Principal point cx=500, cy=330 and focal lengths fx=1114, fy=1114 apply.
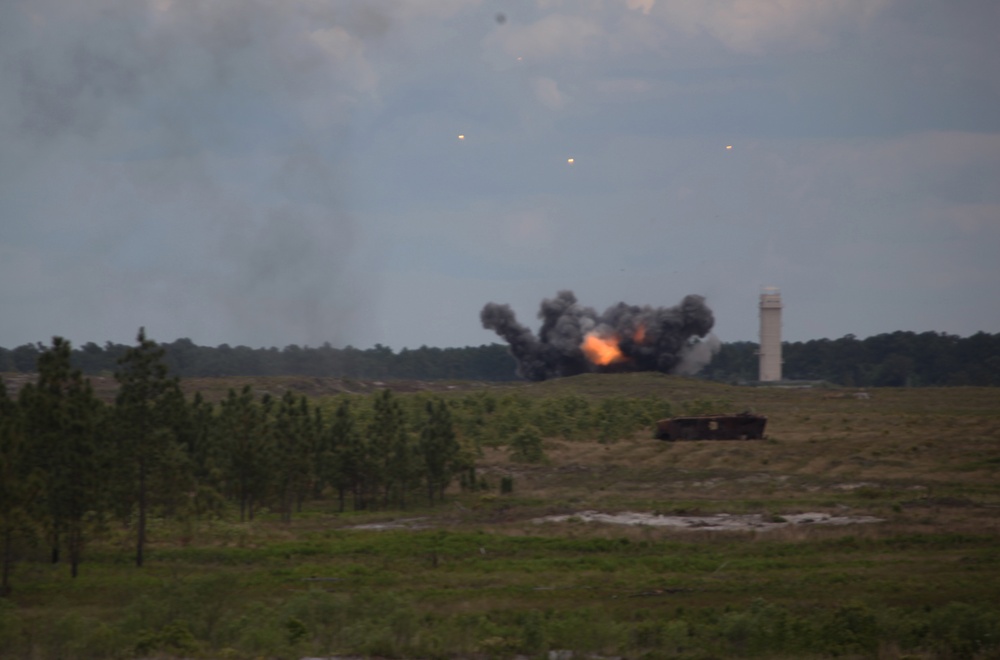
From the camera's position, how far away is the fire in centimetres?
14638

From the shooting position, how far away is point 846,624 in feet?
85.9

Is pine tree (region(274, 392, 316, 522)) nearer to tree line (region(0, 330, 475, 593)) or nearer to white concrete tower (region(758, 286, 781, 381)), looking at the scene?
tree line (region(0, 330, 475, 593))

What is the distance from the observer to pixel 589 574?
118 feet

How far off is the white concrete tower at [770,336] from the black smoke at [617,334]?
8336 mm

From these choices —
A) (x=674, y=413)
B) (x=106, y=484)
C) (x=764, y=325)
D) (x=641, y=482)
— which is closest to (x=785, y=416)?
(x=674, y=413)

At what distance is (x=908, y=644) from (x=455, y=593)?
12868mm

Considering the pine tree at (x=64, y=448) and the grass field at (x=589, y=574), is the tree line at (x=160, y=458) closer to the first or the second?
the pine tree at (x=64, y=448)

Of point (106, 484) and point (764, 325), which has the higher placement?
point (764, 325)

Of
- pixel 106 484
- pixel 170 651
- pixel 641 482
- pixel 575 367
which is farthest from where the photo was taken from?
pixel 575 367

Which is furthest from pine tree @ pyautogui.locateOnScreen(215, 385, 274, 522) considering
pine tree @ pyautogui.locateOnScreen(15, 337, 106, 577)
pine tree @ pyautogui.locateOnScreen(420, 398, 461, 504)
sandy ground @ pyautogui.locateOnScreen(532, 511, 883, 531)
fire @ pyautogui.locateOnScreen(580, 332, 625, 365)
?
fire @ pyautogui.locateOnScreen(580, 332, 625, 365)

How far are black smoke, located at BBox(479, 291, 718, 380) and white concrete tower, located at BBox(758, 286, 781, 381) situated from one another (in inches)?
328

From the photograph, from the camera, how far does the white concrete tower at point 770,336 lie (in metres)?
152

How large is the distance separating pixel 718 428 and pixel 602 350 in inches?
2703

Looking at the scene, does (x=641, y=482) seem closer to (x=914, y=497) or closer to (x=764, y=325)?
(x=914, y=497)
